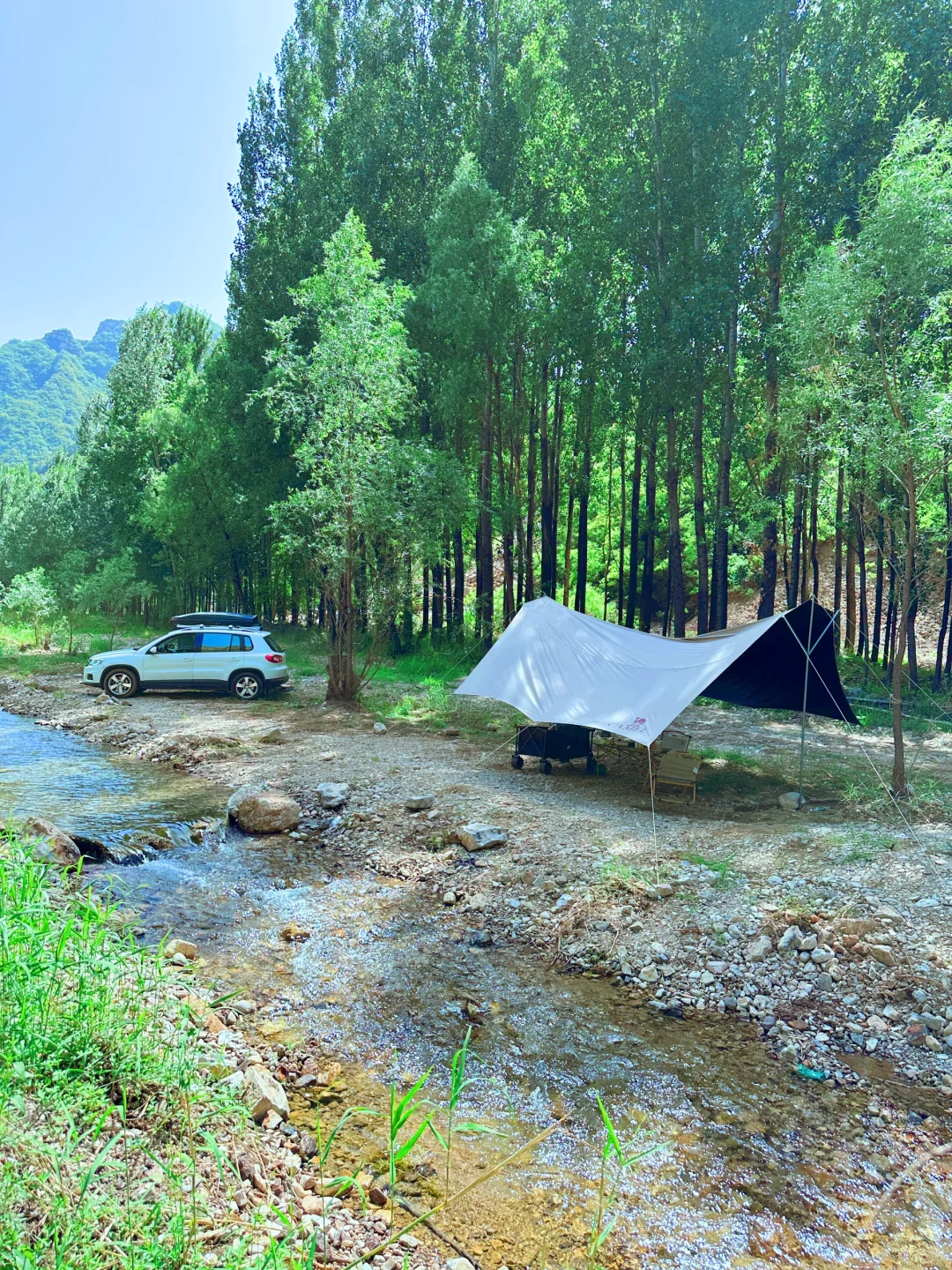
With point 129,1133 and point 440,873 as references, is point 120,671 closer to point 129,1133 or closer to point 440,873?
point 440,873

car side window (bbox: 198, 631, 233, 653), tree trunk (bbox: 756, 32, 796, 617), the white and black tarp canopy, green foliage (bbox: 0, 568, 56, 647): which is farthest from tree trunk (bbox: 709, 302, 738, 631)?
green foliage (bbox: 0, 568, 56, 647)

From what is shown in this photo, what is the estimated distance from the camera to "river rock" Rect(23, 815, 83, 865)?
644 cm

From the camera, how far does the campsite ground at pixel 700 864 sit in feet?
16.7

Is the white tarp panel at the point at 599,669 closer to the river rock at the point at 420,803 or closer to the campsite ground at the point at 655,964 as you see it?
the campsite ground at the point at 655,964

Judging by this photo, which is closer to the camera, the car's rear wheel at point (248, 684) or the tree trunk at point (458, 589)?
the car's rear wheel at point (248, 684)

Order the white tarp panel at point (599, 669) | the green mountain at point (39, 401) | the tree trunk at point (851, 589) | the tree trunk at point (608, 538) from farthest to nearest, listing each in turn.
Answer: the green mountain at point (39, 401) → the tree trunk at point (608, 538) → the tree trunk at point (851, 589) → the white tarp panel at point (599, 669)

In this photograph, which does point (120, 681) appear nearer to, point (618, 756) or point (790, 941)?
point (618, 756)

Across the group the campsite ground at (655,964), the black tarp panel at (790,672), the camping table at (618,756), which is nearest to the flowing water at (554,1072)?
the campsite ground at (655,964)

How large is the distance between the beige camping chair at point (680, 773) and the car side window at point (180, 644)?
10396 mm

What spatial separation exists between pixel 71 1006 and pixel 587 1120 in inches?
→ 103

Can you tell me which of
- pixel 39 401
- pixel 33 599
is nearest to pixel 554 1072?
pixel 33 599

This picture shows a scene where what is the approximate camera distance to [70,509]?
36469 mm

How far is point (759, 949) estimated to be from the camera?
18.0 ft

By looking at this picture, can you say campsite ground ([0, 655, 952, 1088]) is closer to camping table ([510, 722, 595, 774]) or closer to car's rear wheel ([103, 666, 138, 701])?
camping table ([510, 722, 595, 774])
